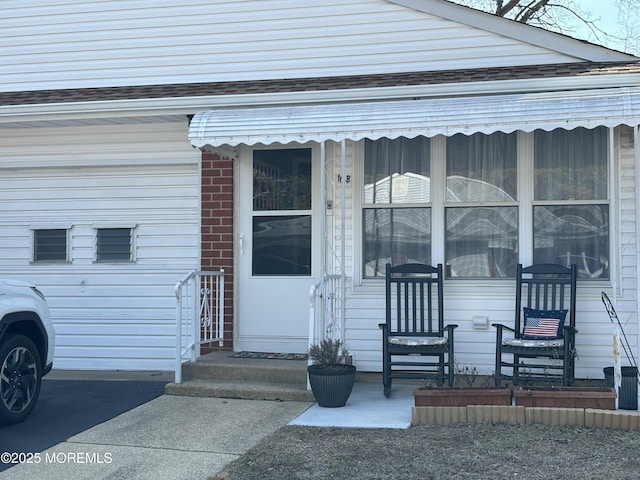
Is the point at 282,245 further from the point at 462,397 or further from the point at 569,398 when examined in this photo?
the point at 569,398

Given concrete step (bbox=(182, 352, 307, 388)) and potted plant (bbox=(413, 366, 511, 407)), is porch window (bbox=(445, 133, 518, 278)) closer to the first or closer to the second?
potted plant (bbox=(413, 366, 511, 407))

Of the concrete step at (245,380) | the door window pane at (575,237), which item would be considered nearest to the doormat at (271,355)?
the concrete step at (245,380)

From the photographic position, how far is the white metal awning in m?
5.66

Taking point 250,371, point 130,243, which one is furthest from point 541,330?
point 130,243

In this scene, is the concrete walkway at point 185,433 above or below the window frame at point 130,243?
below

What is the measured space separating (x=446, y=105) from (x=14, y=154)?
16.5 ft

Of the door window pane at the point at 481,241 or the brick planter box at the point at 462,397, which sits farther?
the door window pane at the point at 481,241

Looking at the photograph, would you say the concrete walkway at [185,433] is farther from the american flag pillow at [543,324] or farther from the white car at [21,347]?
the american flag pillow at [543,324]

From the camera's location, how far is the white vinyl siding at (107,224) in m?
7.84

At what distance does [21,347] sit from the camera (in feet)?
18.2

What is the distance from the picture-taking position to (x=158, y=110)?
7.30 m

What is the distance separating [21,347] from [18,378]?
0.24m

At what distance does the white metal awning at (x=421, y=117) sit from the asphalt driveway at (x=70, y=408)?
2436 mm

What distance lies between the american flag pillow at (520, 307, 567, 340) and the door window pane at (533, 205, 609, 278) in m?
0.57
